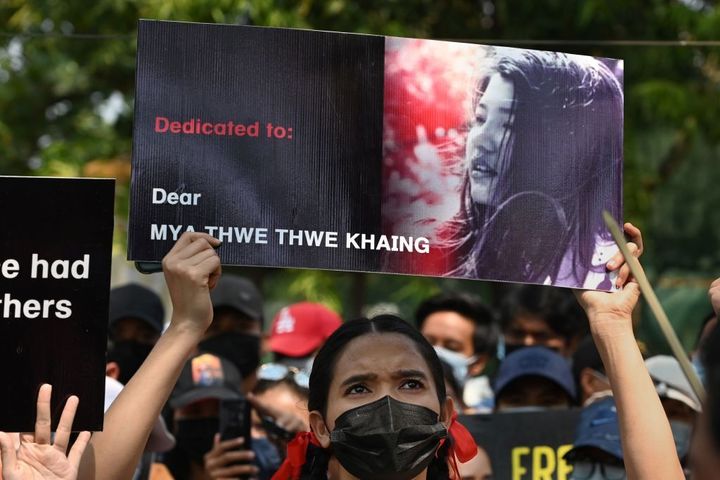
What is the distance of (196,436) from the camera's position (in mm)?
5082

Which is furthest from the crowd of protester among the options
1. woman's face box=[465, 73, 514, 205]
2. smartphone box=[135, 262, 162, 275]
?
woman's face box=[465, 73, 514, 205]

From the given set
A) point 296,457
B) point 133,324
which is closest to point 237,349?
point 133,324

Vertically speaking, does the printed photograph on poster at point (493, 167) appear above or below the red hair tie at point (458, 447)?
above

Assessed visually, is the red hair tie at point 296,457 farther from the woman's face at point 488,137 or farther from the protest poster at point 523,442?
the protest poster at point 523,442

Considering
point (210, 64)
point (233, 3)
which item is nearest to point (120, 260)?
point (233, 3)

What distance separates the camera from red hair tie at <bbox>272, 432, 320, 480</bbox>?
366cm

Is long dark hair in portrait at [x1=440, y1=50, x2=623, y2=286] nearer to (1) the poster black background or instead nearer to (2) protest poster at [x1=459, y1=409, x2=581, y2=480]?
(1) the poster black background

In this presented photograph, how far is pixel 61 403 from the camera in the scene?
323 centimetres

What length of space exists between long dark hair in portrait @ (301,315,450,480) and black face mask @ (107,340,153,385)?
1.83 metres

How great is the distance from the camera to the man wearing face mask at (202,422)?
502 cm

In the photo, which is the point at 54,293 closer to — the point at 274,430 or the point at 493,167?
the point at 493,167

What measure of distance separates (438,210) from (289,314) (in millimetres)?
3186

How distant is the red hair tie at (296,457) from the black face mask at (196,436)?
135cm

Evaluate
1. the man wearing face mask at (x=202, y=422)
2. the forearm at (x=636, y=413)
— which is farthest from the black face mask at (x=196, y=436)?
the forearm at (x=636, y=413)
